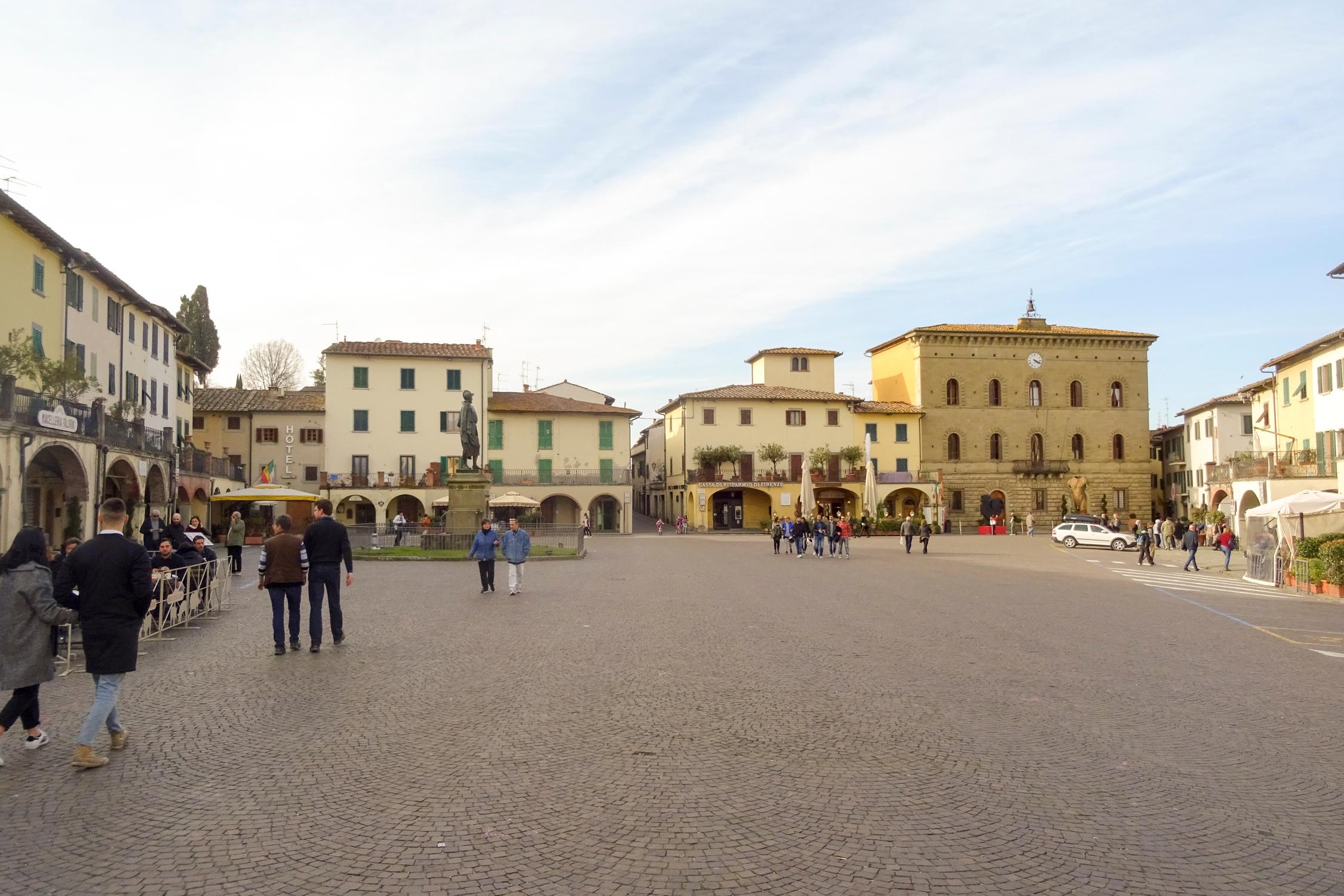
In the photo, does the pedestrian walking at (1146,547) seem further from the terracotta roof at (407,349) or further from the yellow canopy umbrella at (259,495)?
the terracotta roof at (407,349)

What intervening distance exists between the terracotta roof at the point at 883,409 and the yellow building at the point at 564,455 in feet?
47.5

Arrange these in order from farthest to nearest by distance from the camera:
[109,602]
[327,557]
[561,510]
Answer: [561,510], [327,557], [109,602]

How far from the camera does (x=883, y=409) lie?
210 feet

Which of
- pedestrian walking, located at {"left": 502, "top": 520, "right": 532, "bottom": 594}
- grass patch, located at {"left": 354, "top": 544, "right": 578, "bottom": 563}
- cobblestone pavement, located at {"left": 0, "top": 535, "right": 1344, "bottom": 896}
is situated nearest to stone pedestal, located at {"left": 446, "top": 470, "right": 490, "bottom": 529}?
grass patch, located at {"left": 354, "top": 544, "right": 578, "bottom": 563}

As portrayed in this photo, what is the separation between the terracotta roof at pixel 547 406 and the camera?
5872 centimetres

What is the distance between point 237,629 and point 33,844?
8.64 metres

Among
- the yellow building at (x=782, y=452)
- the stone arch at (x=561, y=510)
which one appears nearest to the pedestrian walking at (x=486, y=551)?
the stone arch at (x=561, y=510)

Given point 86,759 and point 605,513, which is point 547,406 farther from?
point 86,759

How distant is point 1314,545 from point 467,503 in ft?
71.7

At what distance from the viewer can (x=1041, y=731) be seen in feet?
23.9

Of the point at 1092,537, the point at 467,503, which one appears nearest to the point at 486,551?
the point at 467,503

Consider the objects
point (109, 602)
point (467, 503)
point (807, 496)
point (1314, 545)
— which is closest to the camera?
point (109, 602)

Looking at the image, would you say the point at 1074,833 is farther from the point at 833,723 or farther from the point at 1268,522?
the point at 1268,522

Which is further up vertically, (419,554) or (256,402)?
(256,402)
